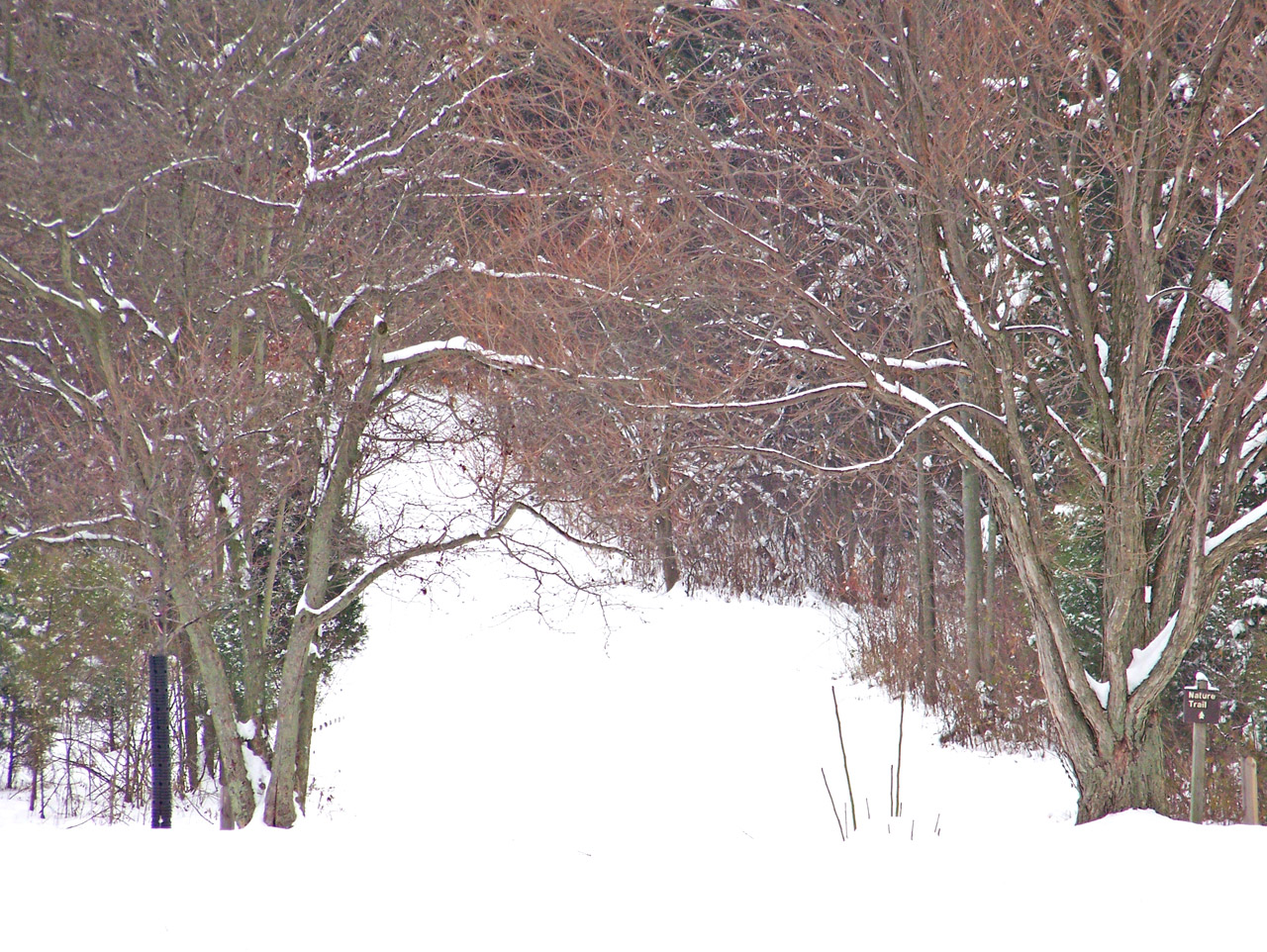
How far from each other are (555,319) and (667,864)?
14.0ft

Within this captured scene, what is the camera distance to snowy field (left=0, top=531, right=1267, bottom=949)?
4.13 meters

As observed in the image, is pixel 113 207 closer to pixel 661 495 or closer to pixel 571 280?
pixel 571 280

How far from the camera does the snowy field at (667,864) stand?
4.13 metres

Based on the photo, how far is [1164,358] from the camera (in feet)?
20.9

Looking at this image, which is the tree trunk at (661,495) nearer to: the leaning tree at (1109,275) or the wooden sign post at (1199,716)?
the leaning tree at (1109,275)

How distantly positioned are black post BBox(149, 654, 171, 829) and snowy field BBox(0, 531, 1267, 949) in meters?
0.77

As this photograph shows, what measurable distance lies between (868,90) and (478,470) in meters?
3.94

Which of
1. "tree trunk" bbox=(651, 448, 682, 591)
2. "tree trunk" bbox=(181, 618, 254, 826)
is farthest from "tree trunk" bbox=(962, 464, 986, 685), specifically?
"tree trunk" bbox=(181, 618, 254, 826)

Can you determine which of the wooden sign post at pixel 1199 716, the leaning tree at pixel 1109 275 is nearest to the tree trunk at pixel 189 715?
the leaning tree at pixel 1109 275

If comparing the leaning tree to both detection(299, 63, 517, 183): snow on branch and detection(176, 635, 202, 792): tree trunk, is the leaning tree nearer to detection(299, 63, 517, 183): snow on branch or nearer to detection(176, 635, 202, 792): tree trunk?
detection(299, 63, 517, 183): snow on branch

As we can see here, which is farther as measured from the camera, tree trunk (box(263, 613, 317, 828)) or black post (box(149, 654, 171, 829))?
tree trunk (box(263, 613, 317, 828))

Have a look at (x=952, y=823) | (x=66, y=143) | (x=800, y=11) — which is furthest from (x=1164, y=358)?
(x=66, y=143)

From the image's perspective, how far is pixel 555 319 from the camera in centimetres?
785

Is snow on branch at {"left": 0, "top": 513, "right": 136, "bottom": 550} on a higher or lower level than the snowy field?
higher
